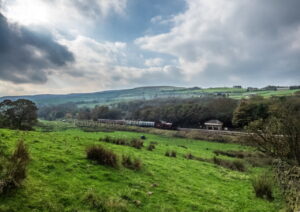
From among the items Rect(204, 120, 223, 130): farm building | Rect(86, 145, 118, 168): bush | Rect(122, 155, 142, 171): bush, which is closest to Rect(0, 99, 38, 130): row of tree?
Rect(86, 145, 118, 168): bush

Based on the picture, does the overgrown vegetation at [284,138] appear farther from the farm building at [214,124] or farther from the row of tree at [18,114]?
the farm building at [214,124]

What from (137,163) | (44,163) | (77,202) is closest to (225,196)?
(137,163)

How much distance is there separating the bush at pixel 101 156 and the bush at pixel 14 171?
3.68 m

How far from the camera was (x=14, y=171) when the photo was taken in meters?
5.13

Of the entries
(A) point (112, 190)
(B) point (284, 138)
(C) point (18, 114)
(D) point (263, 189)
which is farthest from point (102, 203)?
(C) point (18, 114)

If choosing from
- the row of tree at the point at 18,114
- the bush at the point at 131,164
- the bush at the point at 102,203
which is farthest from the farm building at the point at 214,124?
the bush at the point at 102,203

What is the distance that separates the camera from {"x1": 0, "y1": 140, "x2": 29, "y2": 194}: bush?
4792mm

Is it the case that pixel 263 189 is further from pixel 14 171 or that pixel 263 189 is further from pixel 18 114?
pixel 18 114

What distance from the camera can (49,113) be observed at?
138 m

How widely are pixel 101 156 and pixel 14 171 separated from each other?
14.3 feet

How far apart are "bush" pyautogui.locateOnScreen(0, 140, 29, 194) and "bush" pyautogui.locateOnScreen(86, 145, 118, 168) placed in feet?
12.1

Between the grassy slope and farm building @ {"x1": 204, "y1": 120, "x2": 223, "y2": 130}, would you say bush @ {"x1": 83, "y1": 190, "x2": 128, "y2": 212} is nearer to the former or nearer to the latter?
the grassy slope

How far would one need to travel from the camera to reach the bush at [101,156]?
9.00 metres

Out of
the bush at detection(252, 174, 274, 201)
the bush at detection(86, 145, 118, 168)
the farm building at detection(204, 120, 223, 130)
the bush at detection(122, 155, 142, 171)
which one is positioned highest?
the bush at detection(86, 145, 118, 168)
